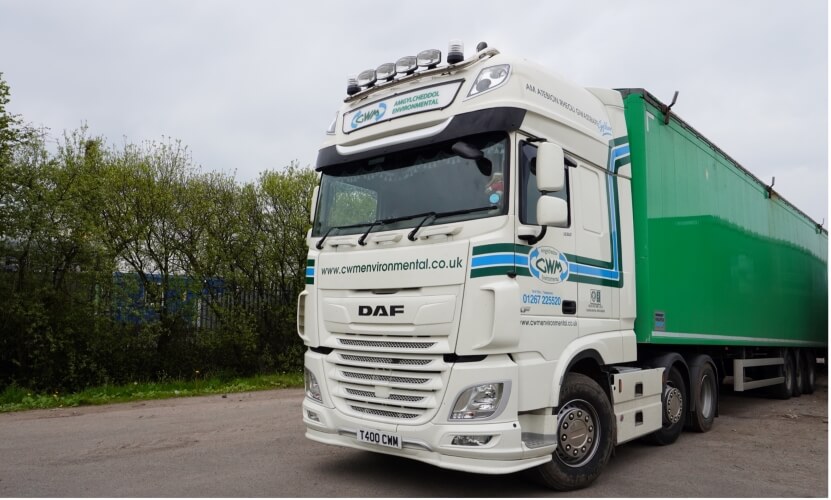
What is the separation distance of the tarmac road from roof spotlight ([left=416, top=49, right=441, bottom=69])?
11.8 feet

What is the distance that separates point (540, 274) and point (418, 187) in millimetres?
1243

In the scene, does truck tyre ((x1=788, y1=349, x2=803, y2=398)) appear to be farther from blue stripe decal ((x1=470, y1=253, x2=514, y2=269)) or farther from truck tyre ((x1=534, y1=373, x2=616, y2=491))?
blue stripe decal ((x1=470, y1=253, x2=514, y2=269))

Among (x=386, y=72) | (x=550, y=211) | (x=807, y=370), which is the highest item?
(x=386, y=72)

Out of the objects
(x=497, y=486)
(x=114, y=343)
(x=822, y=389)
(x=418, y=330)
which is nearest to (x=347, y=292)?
(x=418, y=330)

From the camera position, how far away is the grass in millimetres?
10930

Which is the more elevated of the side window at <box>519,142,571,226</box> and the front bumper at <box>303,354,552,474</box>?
the side window at <box>519,142,571,226</box>

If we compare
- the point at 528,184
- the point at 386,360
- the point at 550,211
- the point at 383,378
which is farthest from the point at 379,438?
the point at 528,184

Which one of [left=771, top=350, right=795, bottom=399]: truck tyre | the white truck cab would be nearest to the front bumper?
the white truck cab

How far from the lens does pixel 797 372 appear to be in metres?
12.2

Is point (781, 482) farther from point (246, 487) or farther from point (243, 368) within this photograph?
point (243, 368)

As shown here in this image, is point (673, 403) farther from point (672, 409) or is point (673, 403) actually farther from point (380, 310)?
point (380, 310)

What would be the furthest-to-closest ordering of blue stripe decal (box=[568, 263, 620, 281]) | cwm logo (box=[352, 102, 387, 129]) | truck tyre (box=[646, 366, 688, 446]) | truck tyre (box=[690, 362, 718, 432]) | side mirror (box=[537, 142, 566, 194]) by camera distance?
1. truck tyre (box=[690, 362, 718, 432])
2. truck tyre (box=[646, 366, 688, 446])
3. cwm logo (box=[352, 102, 387, 129])
4. blue stripe decal (box=[568, 263, 620, 281])
5. side mirror (box=[537, 142, 566, 194])

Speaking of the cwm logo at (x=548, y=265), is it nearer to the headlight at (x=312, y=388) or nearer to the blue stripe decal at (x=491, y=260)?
the blue stripe decal at (x=491, y=260)

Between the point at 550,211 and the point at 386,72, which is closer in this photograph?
the point at 550,211
